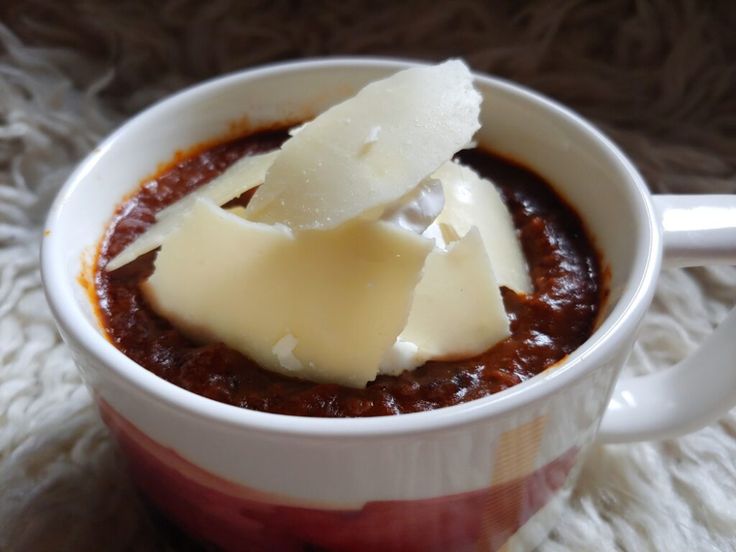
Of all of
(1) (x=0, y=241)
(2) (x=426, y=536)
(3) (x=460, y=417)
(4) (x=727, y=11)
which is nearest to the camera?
(3) (x=460, y=417)

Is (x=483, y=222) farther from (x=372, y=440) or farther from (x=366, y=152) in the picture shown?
(x=372, y=440)

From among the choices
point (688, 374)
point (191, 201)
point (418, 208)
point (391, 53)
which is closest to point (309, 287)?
point (418, 208)

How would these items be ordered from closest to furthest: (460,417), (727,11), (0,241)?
(460,417)
(0,241)
(727,11)

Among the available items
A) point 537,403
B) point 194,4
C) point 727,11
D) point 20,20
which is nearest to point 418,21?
point 194,4

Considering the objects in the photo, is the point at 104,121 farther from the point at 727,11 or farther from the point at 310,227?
the point at 727,11

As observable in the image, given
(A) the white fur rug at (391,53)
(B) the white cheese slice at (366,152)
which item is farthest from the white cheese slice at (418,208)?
(A) the white fur rug at (391,53)

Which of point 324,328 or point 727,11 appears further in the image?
point 727,11
